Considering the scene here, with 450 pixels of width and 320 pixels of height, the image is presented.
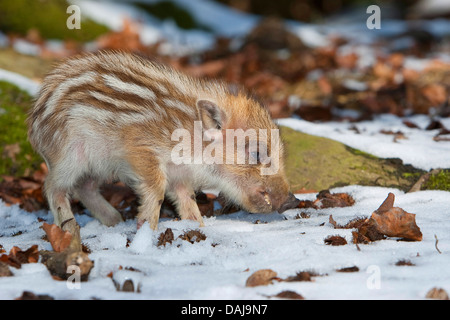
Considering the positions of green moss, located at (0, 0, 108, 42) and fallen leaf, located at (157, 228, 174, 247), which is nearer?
fallen leaf, located at (157, 228, 174, 247)

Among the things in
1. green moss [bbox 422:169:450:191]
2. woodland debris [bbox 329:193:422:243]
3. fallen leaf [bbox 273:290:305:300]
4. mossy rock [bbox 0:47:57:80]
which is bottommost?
fallen leaf [bbox 273:290:305:300]

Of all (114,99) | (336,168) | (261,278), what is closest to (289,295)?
(261,278)

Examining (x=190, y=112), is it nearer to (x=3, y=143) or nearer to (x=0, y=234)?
(x=0, y=234)

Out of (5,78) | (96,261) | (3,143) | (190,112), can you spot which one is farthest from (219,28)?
(96,261)

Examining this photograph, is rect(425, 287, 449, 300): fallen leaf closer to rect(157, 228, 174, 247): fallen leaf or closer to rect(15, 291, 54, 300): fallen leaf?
rect(157, 228, 174, 247): fallen leaf

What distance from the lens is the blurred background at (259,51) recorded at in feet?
21.3

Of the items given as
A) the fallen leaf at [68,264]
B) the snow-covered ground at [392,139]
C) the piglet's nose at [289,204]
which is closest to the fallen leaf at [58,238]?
the fallen leaf at [68,264]

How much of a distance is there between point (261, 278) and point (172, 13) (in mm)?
11181

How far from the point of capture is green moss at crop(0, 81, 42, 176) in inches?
202

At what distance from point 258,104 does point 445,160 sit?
161 centimetres

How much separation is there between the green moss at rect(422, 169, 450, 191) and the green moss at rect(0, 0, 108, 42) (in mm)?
7676

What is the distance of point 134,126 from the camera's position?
3.91 metres

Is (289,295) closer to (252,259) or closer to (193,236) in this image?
(252,259)

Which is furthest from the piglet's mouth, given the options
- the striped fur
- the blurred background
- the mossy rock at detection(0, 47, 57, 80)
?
the mossy rock at detection(0, 47, 57, 80)
